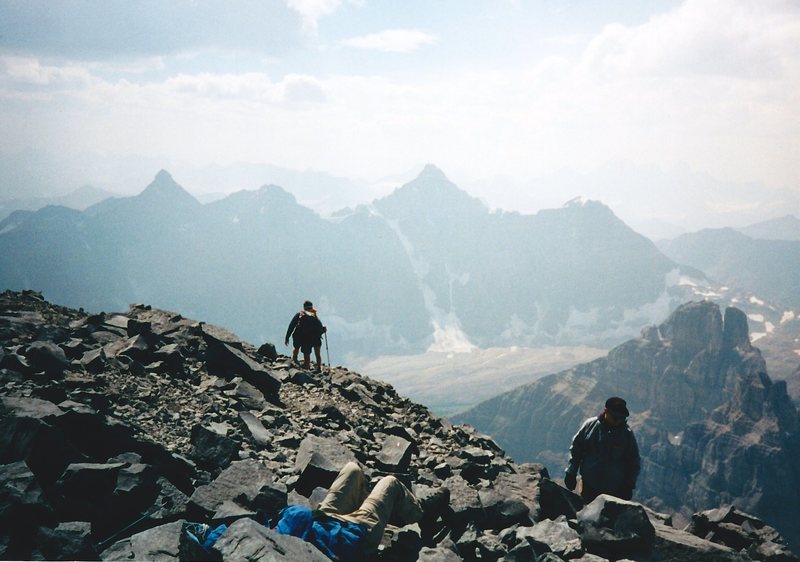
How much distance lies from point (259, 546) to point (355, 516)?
8.87 ft

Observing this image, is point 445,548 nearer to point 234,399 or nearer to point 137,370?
point 234,399

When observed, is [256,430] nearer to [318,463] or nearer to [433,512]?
[318,463]

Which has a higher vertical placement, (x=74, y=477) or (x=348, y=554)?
(x=74, y=477)

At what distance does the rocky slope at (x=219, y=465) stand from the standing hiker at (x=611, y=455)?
91 centimetres

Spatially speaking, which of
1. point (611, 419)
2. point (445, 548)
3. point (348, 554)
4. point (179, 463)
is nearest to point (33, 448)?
point (179, 463)

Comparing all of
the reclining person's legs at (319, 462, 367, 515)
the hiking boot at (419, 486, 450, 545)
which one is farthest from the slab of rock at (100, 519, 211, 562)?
the hiking boot at (419, 486, 450, 545)

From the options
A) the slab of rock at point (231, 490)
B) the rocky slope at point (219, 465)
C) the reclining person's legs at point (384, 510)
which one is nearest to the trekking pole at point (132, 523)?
the rocky slope at point (219, 465)

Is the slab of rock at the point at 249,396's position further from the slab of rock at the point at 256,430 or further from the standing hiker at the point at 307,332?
the standing hiker at the point at 307,332

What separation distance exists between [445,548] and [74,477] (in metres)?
7.72

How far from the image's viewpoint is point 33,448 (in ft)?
35.6

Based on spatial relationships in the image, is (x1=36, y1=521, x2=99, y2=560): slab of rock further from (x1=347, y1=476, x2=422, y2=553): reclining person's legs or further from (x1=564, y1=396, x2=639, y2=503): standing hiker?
(x1=564, y1=396, x2=639, y2=503): standing hiker

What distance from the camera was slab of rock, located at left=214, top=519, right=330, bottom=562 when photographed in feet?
26.6

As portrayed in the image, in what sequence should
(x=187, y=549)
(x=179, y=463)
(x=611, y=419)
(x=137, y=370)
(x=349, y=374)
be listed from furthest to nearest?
(x=349, y=374)
(x=137, y=370)
(x=611, y=419)
(x=179, y=463)
(x=187, y=549)

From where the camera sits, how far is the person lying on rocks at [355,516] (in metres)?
9.84
